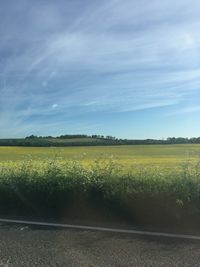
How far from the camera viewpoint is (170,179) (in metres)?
9.37

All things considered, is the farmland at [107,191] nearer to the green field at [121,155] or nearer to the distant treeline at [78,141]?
the green field at [121,155]

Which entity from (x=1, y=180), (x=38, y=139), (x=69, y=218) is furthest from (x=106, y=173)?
(x=38, y=139)

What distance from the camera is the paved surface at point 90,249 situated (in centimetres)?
601

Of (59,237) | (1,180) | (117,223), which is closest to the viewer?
(59,237)

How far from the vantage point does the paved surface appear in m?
6.01

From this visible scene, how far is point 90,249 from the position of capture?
263 inches

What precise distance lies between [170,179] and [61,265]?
3.98 metres

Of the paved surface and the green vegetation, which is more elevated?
the green vegetation

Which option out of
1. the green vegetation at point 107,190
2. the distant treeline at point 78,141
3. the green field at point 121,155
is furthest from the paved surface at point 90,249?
the distant treeline at point 78,141

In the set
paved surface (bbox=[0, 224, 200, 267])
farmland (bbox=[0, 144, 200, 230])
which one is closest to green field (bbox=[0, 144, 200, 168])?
farmland (bbox=[0, 144, 200, 230])

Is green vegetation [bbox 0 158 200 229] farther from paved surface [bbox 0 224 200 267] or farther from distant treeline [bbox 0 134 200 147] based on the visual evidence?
distant treeline [bbox 0 134 200 147]

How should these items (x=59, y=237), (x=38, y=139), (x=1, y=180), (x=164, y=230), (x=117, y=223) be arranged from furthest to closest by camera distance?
(x=38, y=139) < (x=1, y=180) < (x=117, y=223) < (x=164, y=230) < (x=59, y=237)

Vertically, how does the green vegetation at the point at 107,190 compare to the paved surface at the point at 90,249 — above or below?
above

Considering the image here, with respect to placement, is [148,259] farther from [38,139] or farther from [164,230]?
[38,139]
